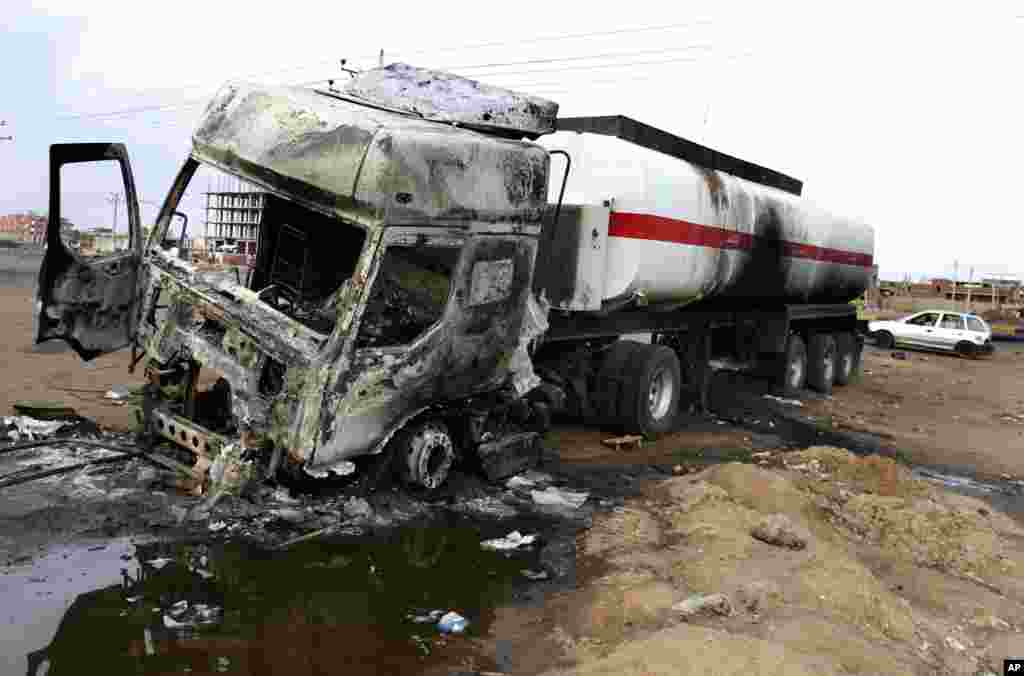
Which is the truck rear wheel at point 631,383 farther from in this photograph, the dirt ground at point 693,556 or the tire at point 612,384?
the dirt ground at point 693,556

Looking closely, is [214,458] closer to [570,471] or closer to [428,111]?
[428,111]

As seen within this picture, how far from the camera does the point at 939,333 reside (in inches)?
961

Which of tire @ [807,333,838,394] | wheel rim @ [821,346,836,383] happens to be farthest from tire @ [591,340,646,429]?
wheel rim @ [821,346,836,383]

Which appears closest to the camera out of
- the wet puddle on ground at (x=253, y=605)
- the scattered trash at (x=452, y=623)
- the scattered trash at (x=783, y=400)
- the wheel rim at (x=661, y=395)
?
the wet puddle on ground at (x=253, y=605)

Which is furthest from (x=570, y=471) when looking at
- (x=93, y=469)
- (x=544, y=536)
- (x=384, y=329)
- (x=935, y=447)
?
(x=935, y=447)

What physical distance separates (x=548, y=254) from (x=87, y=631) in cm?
532

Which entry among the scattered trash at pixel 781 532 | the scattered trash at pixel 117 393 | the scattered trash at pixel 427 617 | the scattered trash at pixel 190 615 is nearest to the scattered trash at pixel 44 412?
the scattered trash at pixel 117 393

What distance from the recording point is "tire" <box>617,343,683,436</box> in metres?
9.10

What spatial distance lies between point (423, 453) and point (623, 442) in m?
3.50

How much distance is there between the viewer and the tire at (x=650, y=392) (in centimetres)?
910

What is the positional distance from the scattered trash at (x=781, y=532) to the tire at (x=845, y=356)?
10523 mm

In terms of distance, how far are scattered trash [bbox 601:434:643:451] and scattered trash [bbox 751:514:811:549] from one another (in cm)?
296

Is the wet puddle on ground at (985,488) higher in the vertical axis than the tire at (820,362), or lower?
lower

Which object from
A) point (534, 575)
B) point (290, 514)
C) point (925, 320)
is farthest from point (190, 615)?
point (925, 320)
